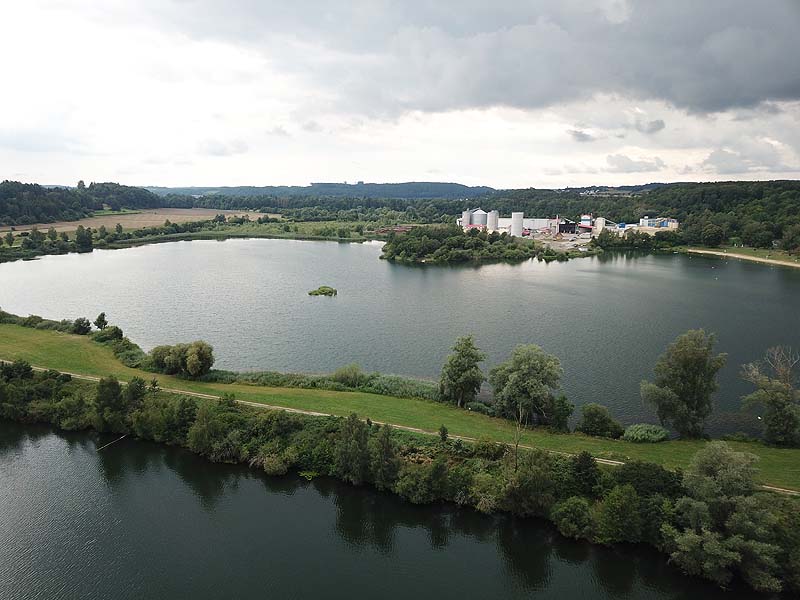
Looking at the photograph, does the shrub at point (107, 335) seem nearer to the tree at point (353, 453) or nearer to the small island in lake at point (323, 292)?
the small island in lake at point (323, 292)

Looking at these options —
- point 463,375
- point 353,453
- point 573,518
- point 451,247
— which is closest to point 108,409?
point 353,453

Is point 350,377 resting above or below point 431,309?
below

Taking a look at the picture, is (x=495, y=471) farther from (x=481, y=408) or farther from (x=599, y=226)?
(x=599, y=226)

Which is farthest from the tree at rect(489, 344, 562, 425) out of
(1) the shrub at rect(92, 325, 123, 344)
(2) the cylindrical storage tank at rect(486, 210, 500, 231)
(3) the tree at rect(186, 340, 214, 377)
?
(2) the cylindrical storage tank at rect(486, 210, 500, 231)

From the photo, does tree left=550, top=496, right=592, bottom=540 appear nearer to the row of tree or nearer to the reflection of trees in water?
the row of tree

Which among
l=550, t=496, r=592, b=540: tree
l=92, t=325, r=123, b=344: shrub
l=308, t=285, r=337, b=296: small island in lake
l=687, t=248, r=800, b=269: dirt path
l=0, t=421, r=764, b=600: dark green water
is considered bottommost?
l=0, t=421, r=764, b=600: dark green water

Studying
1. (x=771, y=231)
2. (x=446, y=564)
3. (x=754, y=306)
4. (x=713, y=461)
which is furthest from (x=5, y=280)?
(x=771, y=231)

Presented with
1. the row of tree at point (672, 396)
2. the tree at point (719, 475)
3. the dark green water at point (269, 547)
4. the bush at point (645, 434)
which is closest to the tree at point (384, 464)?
the dark green water at point (269, 547)
